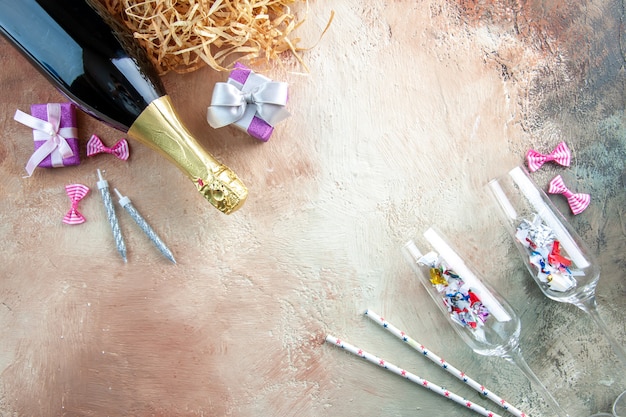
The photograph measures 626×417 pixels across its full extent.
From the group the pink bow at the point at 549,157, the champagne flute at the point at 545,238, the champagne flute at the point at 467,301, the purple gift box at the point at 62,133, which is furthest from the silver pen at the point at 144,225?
the pink bow at the point at 549,157

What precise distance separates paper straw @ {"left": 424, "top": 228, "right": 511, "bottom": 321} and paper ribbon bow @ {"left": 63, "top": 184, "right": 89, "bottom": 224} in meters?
0.75

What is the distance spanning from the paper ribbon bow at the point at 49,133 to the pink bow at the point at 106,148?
0.13 feet

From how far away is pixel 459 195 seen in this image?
120cm

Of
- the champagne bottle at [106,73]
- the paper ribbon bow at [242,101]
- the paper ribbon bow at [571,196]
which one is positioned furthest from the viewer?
the paper ribbon bow at [571,196]

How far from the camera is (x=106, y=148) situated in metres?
1.17

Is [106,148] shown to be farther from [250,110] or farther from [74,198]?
[250,110]

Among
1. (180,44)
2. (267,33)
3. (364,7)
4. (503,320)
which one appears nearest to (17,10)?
(180,44)

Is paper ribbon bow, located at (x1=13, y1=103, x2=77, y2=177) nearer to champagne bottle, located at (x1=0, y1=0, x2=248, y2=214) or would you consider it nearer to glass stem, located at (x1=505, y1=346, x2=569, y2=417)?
champagne bottle, located at (x1=0, y1=0, x2=248, y2=214)

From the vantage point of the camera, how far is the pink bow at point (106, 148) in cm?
117

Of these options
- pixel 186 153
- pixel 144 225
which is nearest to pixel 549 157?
pixel 186 153

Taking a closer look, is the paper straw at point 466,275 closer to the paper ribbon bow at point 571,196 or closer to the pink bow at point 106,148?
the paper ribbon bow at point 571,196

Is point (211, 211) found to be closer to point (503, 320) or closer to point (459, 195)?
point (459, 195)

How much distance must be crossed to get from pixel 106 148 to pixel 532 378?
41.2 inches

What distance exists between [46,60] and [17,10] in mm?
90
